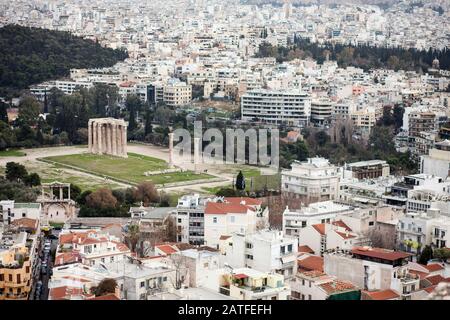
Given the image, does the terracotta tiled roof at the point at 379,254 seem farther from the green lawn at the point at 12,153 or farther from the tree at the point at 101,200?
the green lawn at the point at 12,153

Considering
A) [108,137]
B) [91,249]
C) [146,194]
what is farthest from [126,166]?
[91,249]

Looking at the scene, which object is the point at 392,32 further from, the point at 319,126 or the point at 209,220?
the point at 209,220

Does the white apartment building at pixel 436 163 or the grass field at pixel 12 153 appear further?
the grass field at pixel 12 153

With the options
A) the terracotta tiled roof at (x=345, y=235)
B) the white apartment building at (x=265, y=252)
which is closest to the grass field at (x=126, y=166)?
the terracotta tiled roof at (x=345, y=235)

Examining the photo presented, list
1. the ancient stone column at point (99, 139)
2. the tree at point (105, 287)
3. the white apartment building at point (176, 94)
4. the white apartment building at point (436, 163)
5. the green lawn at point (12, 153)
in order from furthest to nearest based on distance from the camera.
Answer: the white apartment building at point (176, 94)
the ancient stone column at point (99, 139)
the green lawn at point (12, 153)
the white apartment building at point (436, 163)
the tree at point (105, 287)

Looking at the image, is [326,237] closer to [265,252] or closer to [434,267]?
[265,252]

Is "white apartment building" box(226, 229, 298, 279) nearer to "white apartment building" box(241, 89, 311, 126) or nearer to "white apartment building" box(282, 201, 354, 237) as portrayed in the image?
"white apartment building" box(282, 201, 354, 237)
